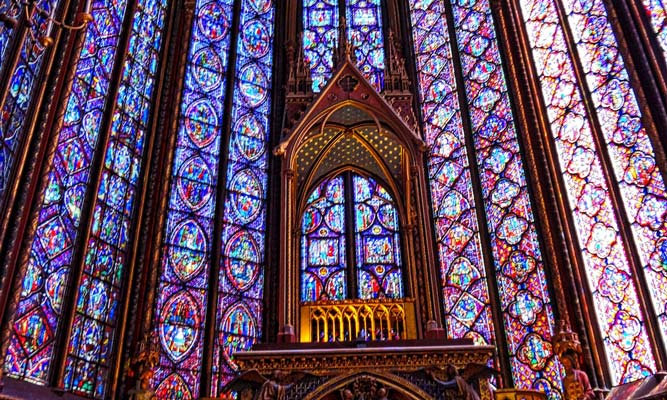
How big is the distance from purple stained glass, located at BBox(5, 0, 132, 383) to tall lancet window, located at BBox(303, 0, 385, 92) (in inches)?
168

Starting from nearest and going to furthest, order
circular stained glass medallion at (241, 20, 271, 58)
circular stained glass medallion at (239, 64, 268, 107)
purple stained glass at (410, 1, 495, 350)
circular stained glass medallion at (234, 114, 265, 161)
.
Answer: purple stained glass at (410, 1, 495, 350) < circular stained glass medallion at (234, 114, 265, 161) < circular stained glass medallion at (239, 64, 268, 107) < circular stained glass medallion at (241, 20, 271, 58)

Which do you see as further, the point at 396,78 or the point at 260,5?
the point at 260,5

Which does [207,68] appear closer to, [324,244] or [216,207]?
[216,207]

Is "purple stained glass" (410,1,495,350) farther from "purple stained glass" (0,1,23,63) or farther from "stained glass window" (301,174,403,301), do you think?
"purple stained glass" (0,1,23,63)

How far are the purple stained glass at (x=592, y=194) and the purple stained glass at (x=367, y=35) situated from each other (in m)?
3.11

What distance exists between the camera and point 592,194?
28.5 feet

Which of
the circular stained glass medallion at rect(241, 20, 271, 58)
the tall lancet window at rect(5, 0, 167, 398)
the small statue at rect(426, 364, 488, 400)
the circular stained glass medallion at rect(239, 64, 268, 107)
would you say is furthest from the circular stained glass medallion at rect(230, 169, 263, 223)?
the small statue at rect(426, 364, 488, 400)

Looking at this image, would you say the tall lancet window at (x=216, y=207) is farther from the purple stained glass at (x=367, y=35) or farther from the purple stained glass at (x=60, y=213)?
the purple stained glass at (x=367, y=35)

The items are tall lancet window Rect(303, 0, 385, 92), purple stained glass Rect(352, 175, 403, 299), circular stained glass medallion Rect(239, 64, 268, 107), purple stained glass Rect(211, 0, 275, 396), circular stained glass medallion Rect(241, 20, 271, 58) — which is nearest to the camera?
purple stained glass Rect(211, 0, 275, 396)

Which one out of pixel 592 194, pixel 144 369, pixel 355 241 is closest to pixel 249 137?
pixel 355 241

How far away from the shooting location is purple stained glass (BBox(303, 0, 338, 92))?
1254cm

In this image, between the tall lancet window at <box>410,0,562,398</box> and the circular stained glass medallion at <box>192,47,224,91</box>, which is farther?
the circular stained glass medallion at <box>192,47,224,91</box>

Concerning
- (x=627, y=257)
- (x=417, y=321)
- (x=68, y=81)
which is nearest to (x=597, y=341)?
(x=627, y=257)

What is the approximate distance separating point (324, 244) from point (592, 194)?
173 inches
